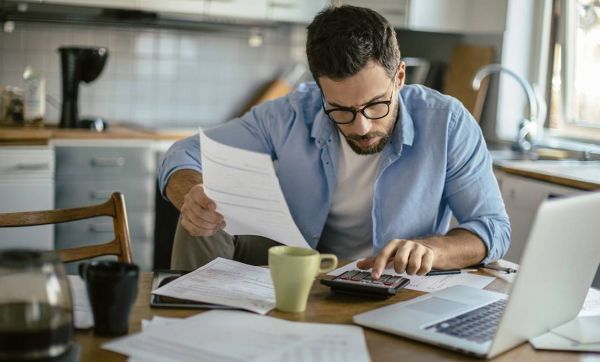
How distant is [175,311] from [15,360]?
373mm

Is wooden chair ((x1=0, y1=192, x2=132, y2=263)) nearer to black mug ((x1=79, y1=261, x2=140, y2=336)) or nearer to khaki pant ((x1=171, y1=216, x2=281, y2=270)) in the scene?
khaki pant ((x1=171, y1=216, x2=281, y2=270))

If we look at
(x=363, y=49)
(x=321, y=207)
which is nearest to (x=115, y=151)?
(x=321, y=207)

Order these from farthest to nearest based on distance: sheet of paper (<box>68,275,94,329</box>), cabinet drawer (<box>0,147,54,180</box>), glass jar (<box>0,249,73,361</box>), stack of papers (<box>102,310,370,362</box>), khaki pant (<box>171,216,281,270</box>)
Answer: cabinet drawer (<box>0,147,54,180</box>)
khaki pant (<box>171,216,281,270</box>)
sheet of paper (<box>68,275,94,329</box>)
stack of papers (<box>102,310,370,362</box>)
glass jar (<box>0,249,73,361</box>)

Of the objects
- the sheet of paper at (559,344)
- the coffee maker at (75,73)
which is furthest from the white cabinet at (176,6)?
the sheet of paper at (559,344)

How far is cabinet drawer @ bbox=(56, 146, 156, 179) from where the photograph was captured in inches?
142

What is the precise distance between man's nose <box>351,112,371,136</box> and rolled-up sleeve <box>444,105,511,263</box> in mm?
259

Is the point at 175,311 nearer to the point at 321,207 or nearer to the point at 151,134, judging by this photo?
the point at 321,207

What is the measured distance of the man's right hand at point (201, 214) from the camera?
1645mm

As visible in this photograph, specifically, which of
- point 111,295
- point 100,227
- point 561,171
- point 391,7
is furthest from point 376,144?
point 391,7

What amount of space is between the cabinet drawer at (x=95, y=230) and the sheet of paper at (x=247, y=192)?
7.37ft

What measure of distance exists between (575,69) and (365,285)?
3.05 metres

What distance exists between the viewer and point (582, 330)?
4.42 feet

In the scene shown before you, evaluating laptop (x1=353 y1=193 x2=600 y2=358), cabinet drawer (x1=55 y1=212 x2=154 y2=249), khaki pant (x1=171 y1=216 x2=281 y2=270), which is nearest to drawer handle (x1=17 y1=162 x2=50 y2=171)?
cabinet drawer (x1=55 y1=212 x2=154 y2=249)

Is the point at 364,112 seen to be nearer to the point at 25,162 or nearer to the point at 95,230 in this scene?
the point at 25,162
